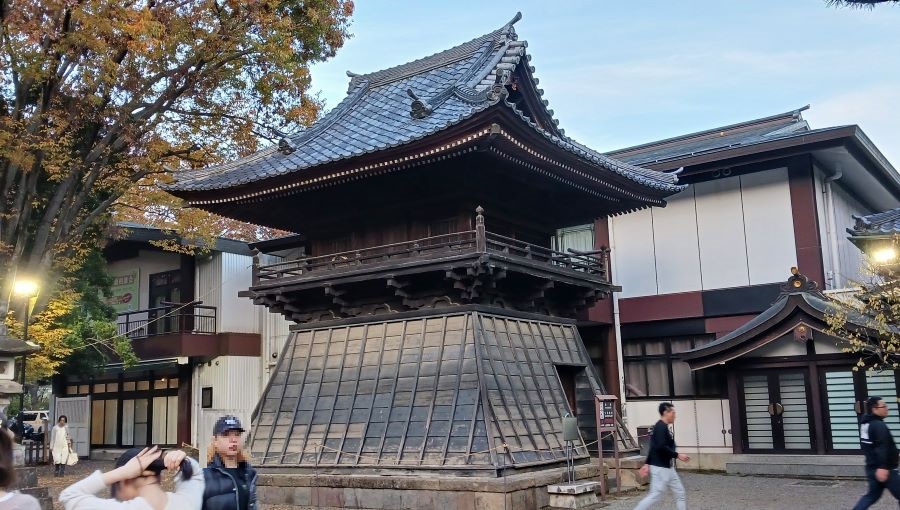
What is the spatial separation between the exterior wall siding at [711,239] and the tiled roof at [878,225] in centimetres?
315

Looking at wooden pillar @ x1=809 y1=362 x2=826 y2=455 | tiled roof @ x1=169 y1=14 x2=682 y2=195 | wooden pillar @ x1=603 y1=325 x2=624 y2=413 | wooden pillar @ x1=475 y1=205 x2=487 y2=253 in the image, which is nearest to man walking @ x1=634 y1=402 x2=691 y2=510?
wooden pillar @ x1=475 y1=205 x2=487 y2=253

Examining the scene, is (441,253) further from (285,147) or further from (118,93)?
(118,93)

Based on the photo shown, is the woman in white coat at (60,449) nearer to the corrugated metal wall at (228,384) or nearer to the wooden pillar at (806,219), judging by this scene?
the corrugated metal wall at (228,384)

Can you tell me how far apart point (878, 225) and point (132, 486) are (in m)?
16.4

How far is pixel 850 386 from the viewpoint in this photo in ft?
58.1

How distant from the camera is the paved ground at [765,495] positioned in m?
13.6

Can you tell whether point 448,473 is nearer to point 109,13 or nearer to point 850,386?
point 850,386

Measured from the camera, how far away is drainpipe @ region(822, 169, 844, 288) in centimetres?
2048

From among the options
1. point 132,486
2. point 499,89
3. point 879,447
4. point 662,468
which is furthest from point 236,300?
point 132,486

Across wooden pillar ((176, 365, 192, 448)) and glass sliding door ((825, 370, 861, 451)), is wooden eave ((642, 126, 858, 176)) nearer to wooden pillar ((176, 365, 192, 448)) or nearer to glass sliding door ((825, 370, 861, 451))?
glass sliding door ((825, 370, 861, 451))

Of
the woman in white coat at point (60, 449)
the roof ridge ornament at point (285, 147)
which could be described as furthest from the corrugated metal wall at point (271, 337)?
the roof ridge ornament at point (285, 147)

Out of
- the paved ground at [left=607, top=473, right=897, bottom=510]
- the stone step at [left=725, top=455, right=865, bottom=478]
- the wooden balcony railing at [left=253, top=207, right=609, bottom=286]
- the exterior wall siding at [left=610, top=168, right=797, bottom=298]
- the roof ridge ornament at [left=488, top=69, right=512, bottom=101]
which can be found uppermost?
the roof ridge ornament at [left=488, top=69, right=512, bottom=101]

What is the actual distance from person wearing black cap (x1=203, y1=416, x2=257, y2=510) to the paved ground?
9968mm

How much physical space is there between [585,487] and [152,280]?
20.4 meters
